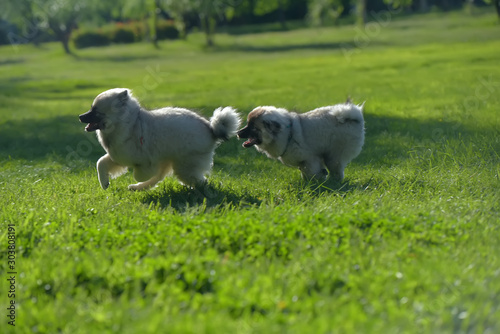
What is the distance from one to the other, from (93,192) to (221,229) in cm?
343

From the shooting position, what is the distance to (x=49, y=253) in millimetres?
6164

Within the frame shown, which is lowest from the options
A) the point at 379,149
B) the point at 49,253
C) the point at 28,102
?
the point at 28,102

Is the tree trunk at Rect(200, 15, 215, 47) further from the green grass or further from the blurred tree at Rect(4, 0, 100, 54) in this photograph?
the green grass

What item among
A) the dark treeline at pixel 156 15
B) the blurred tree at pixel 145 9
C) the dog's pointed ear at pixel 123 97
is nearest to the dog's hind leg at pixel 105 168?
the dog's pointed ear at pixel 123 97

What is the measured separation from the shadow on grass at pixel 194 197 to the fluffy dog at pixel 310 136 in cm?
90

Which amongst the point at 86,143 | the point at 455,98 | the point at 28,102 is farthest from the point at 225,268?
the point at 28,102

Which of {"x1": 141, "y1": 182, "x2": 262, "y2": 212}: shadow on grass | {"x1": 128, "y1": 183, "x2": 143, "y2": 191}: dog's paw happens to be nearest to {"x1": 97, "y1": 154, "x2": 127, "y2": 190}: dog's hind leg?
{"x1": 128, "y1": 183, "x2": 143, "y2": 191}: dog's paw

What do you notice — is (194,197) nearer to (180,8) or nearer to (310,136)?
(310,136)

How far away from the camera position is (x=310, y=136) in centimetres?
952

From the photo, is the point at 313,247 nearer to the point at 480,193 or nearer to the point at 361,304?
the point at 361,304

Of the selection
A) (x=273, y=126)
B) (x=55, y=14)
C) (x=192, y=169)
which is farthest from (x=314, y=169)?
(x=55, y=14)

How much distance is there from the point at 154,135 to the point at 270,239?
320 centimetres

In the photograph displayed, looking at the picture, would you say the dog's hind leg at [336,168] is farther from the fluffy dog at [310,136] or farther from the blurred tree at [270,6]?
the blurred tree at [270,6]

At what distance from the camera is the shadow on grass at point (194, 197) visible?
8375 mm
